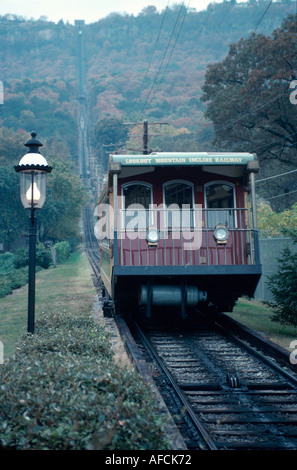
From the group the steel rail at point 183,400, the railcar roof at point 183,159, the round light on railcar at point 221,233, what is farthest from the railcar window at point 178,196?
the steel rail at point 183,400

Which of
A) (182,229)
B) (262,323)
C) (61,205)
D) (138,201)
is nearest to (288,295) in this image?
(262,323)

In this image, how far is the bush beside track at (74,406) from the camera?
12.9 feet

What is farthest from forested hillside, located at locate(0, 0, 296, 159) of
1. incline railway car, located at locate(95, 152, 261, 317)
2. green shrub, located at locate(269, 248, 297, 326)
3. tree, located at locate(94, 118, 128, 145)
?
green shrub, located at locate(269, 248, 297, 326)

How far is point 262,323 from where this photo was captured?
42.4 ft

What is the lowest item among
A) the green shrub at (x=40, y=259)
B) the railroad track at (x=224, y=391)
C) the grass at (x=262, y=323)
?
the railroad track at (x=224, y=391)

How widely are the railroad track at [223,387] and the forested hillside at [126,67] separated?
181 ft

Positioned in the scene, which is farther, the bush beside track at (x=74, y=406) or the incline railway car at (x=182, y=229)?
the incline railway car at (x=182, y=229)

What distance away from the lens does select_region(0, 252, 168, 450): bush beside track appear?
3.94m

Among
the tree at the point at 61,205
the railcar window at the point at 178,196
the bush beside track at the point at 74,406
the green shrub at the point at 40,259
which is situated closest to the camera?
the bush beside track at the point at 74,406

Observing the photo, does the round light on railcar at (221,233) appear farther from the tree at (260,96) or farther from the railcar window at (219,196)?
the tree at (260,96)

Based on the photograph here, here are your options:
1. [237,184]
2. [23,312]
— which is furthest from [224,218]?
[23,312]

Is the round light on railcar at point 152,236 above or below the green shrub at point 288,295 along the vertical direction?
above

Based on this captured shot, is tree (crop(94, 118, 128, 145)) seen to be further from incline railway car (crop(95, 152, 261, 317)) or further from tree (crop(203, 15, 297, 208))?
incline railway car (crop(95, 152, 261, 317))

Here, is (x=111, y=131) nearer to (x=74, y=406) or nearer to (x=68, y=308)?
(x=68, y=308)
